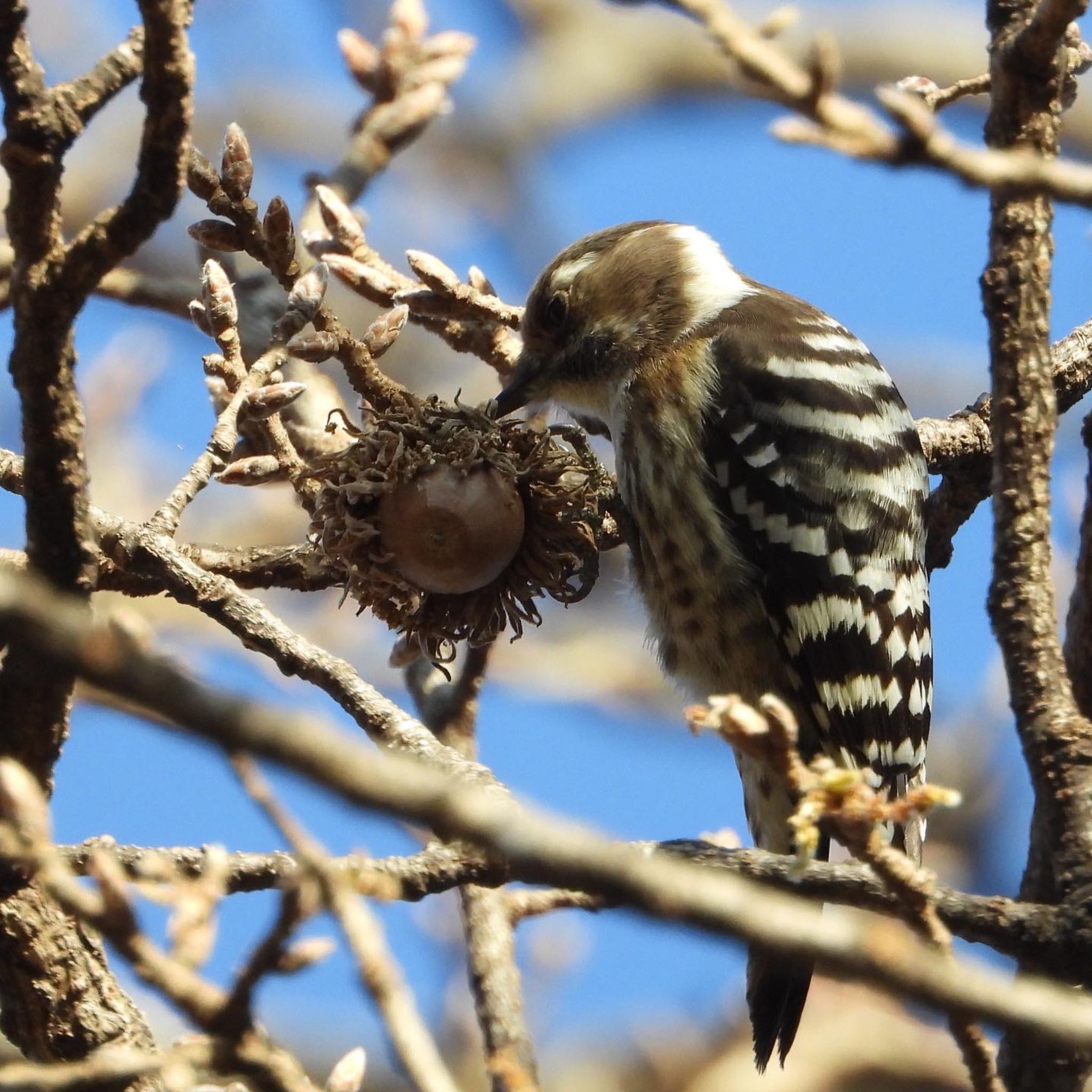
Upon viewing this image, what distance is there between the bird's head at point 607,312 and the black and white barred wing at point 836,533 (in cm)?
30

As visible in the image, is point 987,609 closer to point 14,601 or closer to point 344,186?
point 14,601

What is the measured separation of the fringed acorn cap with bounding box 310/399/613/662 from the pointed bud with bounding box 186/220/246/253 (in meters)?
0.45

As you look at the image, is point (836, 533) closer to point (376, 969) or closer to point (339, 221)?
point (339, 221)

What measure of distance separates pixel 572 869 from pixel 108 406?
655 cm

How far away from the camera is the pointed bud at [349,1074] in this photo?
2115 millimetres

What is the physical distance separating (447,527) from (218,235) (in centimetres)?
70

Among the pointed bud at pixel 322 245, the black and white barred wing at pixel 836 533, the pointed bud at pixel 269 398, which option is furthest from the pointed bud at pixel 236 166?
the black and white barred wing at pixel 836 533

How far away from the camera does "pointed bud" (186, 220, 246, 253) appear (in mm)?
2912

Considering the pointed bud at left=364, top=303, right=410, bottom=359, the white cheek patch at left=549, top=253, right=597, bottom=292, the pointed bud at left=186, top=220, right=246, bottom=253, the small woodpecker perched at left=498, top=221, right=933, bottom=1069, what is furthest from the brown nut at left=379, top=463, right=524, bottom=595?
the white cheek patch at left=549, top=253, right=597, bottom=292

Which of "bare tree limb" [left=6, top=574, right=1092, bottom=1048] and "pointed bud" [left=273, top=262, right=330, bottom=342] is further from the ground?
"pointed bud" [left=273, top=262, right=330, bottom=342]

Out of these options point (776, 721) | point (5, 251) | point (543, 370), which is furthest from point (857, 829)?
point (5, 251)

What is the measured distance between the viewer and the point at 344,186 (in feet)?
13.2

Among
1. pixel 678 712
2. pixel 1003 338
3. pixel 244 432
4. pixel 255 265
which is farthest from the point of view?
pixel 678 712

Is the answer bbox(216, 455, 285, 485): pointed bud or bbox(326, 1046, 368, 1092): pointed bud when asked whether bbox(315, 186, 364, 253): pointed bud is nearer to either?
bbox(216, 455, 285, 485): pointed bud
